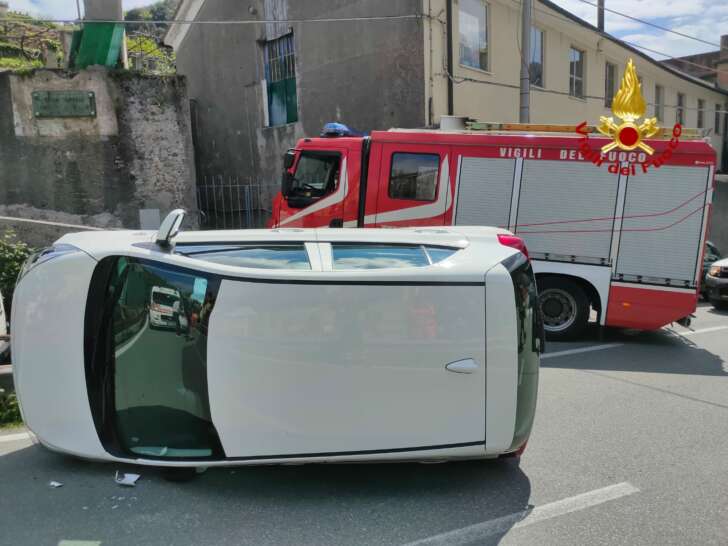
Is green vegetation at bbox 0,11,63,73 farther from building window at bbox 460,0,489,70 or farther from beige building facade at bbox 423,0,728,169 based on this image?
building window at bbox 460,0,489,70

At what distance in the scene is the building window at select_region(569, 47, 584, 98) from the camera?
18873 mm

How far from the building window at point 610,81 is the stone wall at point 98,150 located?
15327 millimetres

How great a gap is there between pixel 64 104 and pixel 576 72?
1522 cm

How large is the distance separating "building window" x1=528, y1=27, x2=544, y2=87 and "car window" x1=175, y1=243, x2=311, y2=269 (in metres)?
15.1

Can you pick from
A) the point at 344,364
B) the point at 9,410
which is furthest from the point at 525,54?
the point at 9,410

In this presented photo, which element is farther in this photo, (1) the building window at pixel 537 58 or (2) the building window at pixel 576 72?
(2) the building window at pixel 576 72

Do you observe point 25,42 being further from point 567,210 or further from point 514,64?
point 567,210

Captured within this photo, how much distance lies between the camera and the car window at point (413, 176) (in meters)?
8.52

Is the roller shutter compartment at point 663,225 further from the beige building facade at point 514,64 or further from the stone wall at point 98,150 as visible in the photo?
the stone wall at point 98,150

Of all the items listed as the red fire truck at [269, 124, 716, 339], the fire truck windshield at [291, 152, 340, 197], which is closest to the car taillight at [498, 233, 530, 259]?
the red fire truck at [269, 124, 716, 339]

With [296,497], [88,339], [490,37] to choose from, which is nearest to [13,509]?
[88,339]

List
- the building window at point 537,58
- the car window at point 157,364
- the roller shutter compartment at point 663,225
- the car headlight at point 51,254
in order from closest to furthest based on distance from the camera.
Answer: the car window at point 157,364 → the car headlight at point 51,254 → the roller shutter compartment at point 663,225 → the building window at point 537,58

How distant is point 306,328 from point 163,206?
409 inches

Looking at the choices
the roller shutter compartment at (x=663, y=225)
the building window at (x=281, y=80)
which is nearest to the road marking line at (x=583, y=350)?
the roller shutter compartment at (x=663, y=225)
